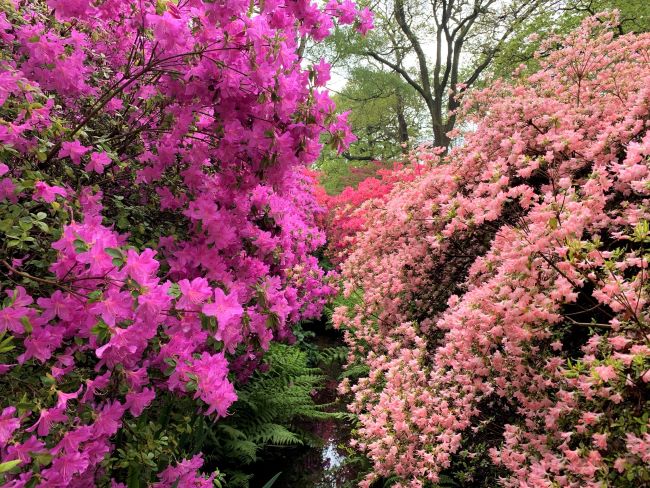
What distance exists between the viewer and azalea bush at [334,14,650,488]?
1.72m

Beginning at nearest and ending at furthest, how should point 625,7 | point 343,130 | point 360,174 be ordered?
point 343,130 → point 625,7 → point 360,174

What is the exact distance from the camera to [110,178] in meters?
2.49

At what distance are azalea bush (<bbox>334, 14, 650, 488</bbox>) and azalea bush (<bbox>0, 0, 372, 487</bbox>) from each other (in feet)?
3.72

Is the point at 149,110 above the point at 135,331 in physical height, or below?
above

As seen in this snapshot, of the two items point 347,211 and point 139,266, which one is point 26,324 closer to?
point 139,266

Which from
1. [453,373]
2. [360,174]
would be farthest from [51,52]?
[360,174]

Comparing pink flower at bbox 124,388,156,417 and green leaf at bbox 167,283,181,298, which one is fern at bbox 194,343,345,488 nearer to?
pink flower at bbox 124,388,156,417

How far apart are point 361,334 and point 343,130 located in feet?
8.77

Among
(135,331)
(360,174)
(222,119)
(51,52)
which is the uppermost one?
(360,174)

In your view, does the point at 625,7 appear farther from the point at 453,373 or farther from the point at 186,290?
the point at 186,290

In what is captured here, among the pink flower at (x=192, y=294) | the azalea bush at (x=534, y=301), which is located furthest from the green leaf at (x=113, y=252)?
the azalea bush at (x=534, y=301)

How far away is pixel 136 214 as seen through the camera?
8.84 feet

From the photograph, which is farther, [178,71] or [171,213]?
[171,213]

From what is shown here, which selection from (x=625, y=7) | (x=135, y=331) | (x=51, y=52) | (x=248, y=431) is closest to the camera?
(x=135, y=331)
